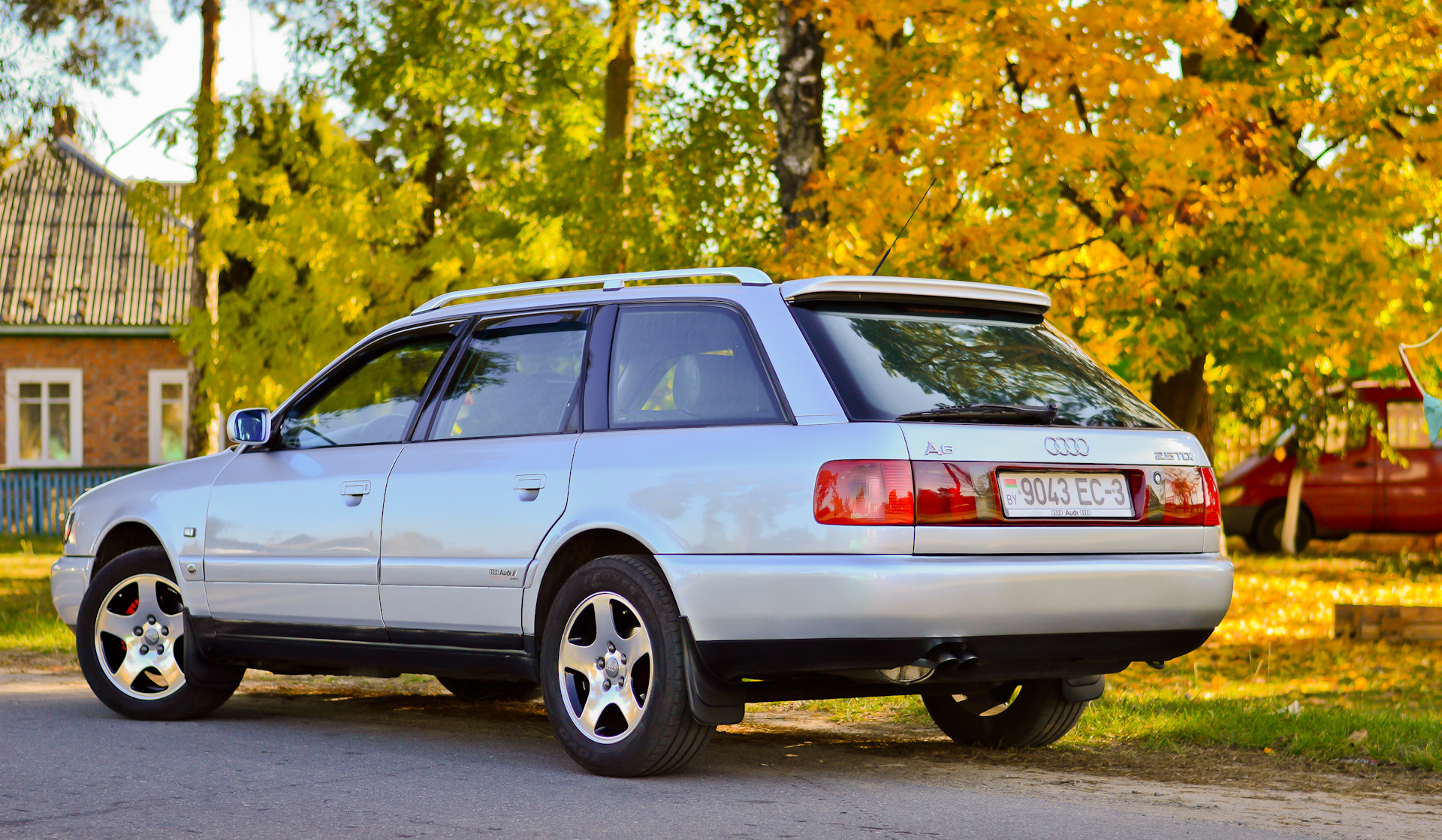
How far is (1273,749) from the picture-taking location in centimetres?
706

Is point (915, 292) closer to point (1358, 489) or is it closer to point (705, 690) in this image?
point (705, 690)

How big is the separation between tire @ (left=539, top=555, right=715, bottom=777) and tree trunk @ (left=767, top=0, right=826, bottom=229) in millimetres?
7109

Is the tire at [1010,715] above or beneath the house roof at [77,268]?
beneath

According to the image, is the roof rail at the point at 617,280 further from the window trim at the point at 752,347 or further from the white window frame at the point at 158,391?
the white window frame at the point at 158,391

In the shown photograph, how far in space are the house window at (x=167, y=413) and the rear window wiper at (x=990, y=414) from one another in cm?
2693

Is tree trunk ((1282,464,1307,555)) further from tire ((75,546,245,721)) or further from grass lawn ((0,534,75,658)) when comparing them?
tire ((75,546,245,721))

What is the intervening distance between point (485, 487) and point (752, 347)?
120 cm

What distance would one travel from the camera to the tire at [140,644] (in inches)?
306

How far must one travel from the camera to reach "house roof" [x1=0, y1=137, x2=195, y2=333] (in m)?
30.0

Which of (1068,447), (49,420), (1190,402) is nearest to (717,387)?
(1068,447)

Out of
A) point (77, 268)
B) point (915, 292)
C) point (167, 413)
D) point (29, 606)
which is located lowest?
point (29, 606)

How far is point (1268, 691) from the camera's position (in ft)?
29.4

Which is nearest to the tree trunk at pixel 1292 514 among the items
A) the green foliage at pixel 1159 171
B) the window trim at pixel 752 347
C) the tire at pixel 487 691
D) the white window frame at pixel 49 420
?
the green foliage at pixel 1159 171

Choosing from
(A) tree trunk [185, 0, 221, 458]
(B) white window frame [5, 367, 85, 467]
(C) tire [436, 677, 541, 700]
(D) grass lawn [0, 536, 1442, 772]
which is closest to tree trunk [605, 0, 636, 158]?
(A) tree trunk [185, 0, 221, 458]
